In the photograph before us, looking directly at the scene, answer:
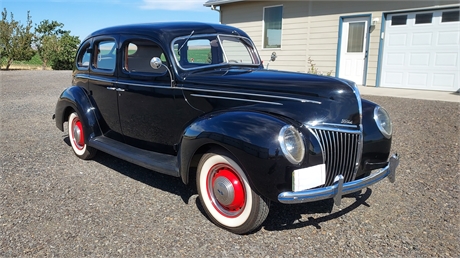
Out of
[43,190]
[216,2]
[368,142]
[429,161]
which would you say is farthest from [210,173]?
[216,2]

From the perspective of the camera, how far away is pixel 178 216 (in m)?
3.18

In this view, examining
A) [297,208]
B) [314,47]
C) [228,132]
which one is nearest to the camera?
[228,132]

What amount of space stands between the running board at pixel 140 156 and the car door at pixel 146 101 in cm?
11

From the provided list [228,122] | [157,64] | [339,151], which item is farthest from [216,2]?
[339,151]

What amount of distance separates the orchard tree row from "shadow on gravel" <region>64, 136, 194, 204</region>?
19.0 meters

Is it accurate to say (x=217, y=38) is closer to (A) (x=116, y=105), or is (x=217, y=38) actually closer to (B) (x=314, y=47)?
(A) (x=116, y=105)

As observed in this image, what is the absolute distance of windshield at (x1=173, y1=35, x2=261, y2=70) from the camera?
374 centimetres

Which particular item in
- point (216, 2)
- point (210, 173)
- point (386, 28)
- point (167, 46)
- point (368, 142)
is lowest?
point (210, 173)

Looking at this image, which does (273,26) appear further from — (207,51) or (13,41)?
(13,41)

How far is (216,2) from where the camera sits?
13.9 meters

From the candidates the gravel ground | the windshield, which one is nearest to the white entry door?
the gravel ground

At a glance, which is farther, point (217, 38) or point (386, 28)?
point (386, 28)

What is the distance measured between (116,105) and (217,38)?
143cm

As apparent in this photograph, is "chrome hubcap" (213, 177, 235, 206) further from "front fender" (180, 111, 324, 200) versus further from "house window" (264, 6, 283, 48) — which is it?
"house window" (264, 6, 283, 48)
